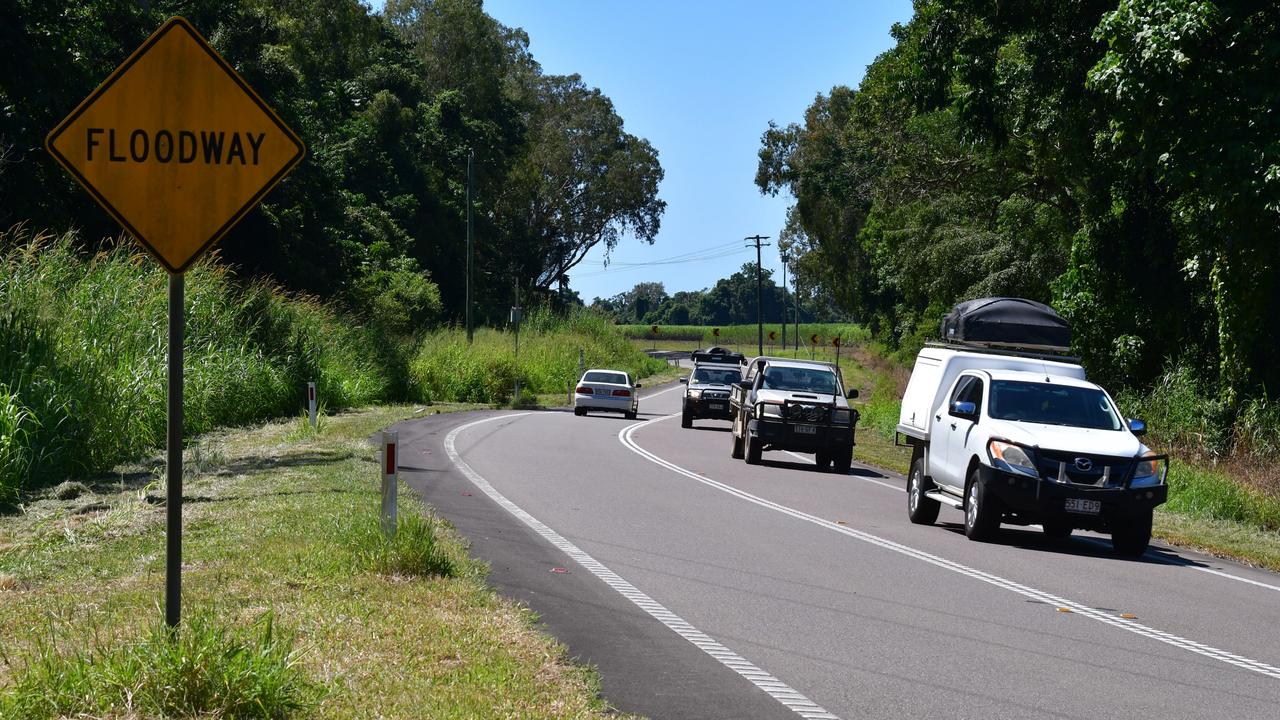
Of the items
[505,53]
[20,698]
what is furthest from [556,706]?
[505,53]

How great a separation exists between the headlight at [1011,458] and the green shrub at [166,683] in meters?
9.24

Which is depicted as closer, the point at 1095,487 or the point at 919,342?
the point at 1095,487

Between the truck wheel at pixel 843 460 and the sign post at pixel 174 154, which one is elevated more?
the sign post at pixel 174 154

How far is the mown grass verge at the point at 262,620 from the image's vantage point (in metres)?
5.89

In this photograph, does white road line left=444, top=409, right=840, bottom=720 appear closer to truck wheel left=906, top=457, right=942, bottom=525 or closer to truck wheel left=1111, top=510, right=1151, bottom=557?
truck wheel left=906, top=457, right=942, bottom=525

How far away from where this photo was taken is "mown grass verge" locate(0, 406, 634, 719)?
19.3 ft

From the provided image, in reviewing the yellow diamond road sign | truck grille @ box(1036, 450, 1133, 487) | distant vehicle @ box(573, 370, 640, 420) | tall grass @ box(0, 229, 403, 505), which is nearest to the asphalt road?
truck grille @ box(1036, 450, 1133, 487)

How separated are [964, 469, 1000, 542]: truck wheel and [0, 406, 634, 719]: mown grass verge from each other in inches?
216

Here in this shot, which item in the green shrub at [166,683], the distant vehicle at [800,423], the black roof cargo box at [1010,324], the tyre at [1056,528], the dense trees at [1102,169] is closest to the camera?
the green shrub at [166,683]

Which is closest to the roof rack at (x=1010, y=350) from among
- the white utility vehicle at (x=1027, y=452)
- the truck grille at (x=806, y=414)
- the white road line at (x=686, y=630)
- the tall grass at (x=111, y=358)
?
the white utility vehicle at (x=1027, y=452)

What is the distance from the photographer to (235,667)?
596 centimetres

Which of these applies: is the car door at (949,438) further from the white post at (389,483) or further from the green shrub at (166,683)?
the green shrub at (166,683)

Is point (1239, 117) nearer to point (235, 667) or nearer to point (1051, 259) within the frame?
point (235, 667)

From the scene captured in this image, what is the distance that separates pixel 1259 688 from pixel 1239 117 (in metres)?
13.4
